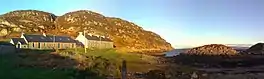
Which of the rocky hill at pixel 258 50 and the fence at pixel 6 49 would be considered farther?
the rocky hill at pixel 258 50

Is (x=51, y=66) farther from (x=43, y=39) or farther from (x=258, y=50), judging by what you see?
(x=258, y=50)

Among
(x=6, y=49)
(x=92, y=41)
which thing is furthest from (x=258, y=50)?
(x=6, y=49)

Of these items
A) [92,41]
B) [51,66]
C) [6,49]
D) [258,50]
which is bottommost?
[51,66]

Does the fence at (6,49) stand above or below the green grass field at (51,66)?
above

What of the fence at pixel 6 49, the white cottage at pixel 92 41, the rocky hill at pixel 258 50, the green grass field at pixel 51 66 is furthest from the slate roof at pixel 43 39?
the rocky hill at pixel 258 50

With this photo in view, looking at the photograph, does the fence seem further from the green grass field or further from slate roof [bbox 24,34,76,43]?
slate roof [bbox 24,34,76,43]

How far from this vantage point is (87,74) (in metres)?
34.8

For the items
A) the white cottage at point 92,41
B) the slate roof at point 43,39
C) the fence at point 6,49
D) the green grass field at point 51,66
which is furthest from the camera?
the white cottage at point 92,41

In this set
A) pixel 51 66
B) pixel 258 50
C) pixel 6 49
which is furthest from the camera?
pixel 258 50

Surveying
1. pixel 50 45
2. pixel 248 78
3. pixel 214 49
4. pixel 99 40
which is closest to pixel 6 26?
pixel 99 40

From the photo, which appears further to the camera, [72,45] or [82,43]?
[82,43]

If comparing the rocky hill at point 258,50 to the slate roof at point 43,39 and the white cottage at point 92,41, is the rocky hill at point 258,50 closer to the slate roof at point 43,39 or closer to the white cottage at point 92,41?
the white cottage at point 92,41

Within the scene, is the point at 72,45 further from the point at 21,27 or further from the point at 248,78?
the point at 248,78

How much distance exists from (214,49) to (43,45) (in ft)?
170
